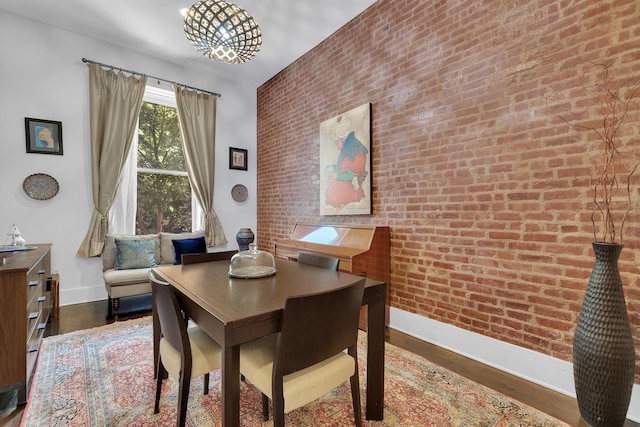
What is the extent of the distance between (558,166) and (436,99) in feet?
3.58

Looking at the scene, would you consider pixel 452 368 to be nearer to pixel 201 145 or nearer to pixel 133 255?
pixel 133 255

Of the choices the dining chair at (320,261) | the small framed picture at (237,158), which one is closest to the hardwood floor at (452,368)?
the dining chair at (320,261)

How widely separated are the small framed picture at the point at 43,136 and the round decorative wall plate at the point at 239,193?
7.33 feet

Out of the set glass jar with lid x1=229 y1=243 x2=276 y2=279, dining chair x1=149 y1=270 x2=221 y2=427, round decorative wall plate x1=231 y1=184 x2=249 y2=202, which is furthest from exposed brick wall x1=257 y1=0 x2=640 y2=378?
round decorative wall plate x1=231 y1=184 x2=249 y2=202

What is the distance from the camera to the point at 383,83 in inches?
119

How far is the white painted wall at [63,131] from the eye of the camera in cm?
331

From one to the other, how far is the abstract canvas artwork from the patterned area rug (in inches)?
65.4

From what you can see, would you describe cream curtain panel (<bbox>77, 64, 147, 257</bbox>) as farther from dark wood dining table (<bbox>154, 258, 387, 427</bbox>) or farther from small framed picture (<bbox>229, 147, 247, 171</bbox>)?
dark wood dining table (<bbox>154, 258, 387, 427</bbox>)

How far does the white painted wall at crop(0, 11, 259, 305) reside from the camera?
3307mm

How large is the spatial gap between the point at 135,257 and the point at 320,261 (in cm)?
266

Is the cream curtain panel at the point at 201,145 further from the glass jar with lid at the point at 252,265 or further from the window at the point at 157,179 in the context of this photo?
the glass jar with lid at the point at 252,265

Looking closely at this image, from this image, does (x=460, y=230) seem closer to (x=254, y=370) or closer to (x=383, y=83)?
(x=383, y=83)

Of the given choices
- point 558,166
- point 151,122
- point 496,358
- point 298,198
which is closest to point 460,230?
point 558,166

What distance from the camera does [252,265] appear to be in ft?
6.14
